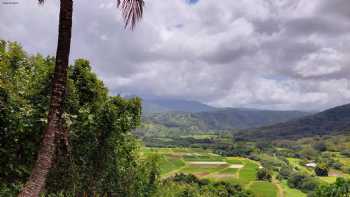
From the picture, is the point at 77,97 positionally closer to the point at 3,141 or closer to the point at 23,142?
the point at 23,142

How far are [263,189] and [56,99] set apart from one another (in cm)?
9986

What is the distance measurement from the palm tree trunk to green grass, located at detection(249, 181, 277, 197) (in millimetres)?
87579

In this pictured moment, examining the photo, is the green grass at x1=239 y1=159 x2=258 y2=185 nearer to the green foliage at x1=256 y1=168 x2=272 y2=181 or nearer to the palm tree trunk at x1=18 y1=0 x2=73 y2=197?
the green foliage at x1=256 y1=168 x2=272 y2=181

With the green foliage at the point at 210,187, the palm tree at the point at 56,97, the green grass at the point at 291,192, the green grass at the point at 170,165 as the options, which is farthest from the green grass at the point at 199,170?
the palm tree at the point at 56,97

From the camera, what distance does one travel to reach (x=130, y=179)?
23594 millimetres

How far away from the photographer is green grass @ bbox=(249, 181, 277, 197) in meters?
93.6

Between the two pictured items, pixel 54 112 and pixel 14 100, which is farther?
pixel 14 100

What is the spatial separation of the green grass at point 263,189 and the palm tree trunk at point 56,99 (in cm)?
8758

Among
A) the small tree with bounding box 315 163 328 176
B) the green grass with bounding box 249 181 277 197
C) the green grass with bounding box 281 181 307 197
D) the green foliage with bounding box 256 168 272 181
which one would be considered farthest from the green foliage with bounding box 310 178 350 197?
the small tree with bounding box 315 163 328 176

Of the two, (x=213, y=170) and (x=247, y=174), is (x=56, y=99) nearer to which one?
(x=247, y=174)

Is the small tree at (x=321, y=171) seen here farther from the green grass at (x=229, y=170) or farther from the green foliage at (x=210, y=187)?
the green foliage at (x=210, y=187)

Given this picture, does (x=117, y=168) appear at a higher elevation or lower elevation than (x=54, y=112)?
lower

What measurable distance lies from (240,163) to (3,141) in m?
148

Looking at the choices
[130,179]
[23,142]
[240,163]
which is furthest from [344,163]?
[23,142]
